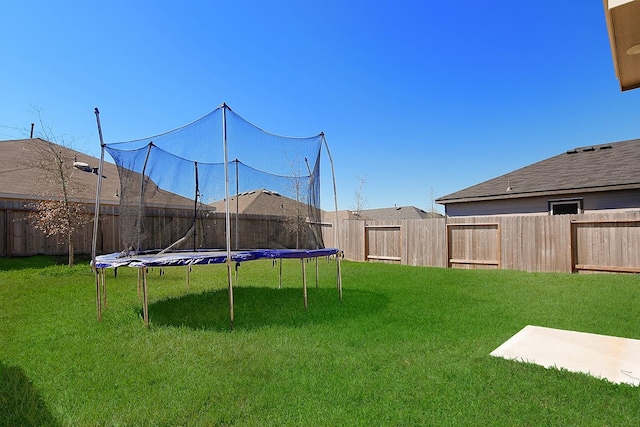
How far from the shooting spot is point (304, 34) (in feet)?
26.5

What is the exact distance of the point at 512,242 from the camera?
25.9ft

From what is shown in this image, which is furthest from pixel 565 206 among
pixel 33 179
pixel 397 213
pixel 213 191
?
pixel 397 213

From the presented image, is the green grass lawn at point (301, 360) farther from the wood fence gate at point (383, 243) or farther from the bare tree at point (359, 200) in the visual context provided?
the bare tree at point (359, 200)

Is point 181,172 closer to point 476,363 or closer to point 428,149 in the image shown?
point 476,363

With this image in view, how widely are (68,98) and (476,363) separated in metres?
9.21

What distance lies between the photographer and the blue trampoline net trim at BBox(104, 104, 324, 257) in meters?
4.27

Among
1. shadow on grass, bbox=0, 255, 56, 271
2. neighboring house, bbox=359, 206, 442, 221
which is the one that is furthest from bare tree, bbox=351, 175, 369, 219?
shadow on grass, bbox=0, 255, 56, 271

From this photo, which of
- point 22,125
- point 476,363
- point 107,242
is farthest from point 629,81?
point 22,125

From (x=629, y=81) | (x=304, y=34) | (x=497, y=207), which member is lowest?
(x=497, y=207)

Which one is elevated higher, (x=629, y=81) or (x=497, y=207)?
(x=629, y=81)

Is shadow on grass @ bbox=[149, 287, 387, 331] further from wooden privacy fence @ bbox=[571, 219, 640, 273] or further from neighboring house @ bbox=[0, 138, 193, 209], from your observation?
neighboring house @ bbox=[0, 138, 193, 209]

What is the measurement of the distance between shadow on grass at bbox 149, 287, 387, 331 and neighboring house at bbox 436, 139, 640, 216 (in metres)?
7.30

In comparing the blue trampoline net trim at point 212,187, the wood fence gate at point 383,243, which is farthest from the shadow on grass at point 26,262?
the wood fence gate at point 383,243

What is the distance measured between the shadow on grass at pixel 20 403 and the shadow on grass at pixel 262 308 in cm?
139
